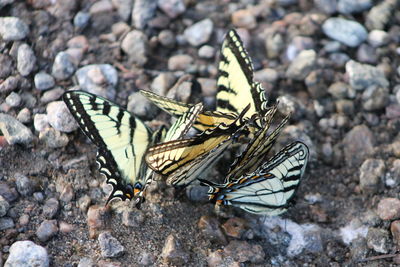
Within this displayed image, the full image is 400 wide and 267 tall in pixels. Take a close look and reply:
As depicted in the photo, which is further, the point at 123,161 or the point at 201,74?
the point at 201,74

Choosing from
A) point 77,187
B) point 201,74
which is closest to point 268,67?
point 201,74

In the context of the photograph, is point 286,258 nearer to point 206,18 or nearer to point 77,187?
point 77,187

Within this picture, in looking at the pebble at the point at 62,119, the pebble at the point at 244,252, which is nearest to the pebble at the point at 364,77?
the pebble at the point at 244,252

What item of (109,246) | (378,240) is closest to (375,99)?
(378,240)

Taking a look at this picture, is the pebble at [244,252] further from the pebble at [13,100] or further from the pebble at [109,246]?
the pebble at [13,100]

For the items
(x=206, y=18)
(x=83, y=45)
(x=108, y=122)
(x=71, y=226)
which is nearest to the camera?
(x=71, y=226)

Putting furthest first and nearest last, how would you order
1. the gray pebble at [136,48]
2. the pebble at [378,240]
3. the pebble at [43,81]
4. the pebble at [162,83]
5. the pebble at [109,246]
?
the gray pebble at [136,48] < the pebble at [162,83] < the pebble at [43,81] < the pebble at [378,240] < the pebble at [109,246]
